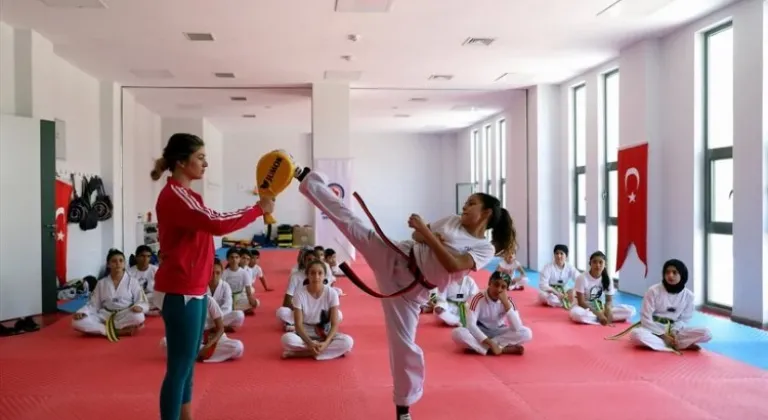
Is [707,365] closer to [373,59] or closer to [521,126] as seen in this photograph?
[373,59]

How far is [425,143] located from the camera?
1911 centimetres

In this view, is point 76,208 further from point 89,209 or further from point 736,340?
point 736,340

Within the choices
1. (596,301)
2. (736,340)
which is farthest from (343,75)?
(736,340)

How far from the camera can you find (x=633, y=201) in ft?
26.9

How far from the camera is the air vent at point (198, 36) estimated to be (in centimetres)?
746

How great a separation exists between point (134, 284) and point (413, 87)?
21.2 feet

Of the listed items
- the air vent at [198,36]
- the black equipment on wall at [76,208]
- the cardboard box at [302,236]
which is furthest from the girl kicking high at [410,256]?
the cardboard box at [302,236]

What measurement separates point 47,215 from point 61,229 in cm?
152

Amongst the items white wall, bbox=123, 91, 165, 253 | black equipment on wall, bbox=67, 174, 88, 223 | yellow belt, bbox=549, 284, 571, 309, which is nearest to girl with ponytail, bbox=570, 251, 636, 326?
yellow belt, bbox=549, 284, 571, 309

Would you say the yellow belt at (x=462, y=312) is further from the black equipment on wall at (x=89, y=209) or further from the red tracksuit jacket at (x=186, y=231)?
the black equipment on wall at (x=89, y=209)

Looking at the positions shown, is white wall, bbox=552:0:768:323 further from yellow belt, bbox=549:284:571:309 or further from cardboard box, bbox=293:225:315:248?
cardboard box, bbox=293:225:315:248

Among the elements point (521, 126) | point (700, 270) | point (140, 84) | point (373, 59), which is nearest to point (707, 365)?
point (700, 270)

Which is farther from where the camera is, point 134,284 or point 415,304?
point 134,284

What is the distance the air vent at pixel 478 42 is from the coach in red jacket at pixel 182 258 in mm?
5949
